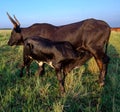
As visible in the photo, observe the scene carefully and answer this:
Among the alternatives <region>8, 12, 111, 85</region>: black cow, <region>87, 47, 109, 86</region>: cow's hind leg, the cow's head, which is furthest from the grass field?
the cow's head

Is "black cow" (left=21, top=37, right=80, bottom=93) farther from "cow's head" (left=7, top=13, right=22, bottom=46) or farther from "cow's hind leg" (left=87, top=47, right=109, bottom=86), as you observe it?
"cow's head" (left=7, top=13, right=22, bottom=46)

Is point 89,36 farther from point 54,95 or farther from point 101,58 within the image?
point 54,95

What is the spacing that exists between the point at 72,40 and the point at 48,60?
1570mm

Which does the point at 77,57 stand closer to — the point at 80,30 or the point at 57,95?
the point at 57,95

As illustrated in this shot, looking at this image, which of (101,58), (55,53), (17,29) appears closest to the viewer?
(55,53)

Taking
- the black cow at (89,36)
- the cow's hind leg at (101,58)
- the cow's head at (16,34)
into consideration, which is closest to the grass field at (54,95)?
the cow's hind leg at (101,58)

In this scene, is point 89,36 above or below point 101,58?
above

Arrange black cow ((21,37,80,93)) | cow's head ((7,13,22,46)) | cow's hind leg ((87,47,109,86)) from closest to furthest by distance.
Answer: black cow ((21,37,80,93))
cow's hind leg ((87,47,109,86))
cow's head ((7,13,22,46))

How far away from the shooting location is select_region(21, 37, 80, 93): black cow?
6141 millimetres

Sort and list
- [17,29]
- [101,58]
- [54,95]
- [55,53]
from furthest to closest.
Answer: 1. [17,29]
2. [101,58]
3. [55,53]
4. [54,95]

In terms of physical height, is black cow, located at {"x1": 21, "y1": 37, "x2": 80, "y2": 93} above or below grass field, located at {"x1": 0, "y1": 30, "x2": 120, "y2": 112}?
above

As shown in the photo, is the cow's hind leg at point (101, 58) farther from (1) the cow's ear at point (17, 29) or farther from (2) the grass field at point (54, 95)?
(1) the cow's ear at point (17, 29)

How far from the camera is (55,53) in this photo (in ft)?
20.4

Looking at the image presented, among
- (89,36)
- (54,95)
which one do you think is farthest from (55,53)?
(89,36)
